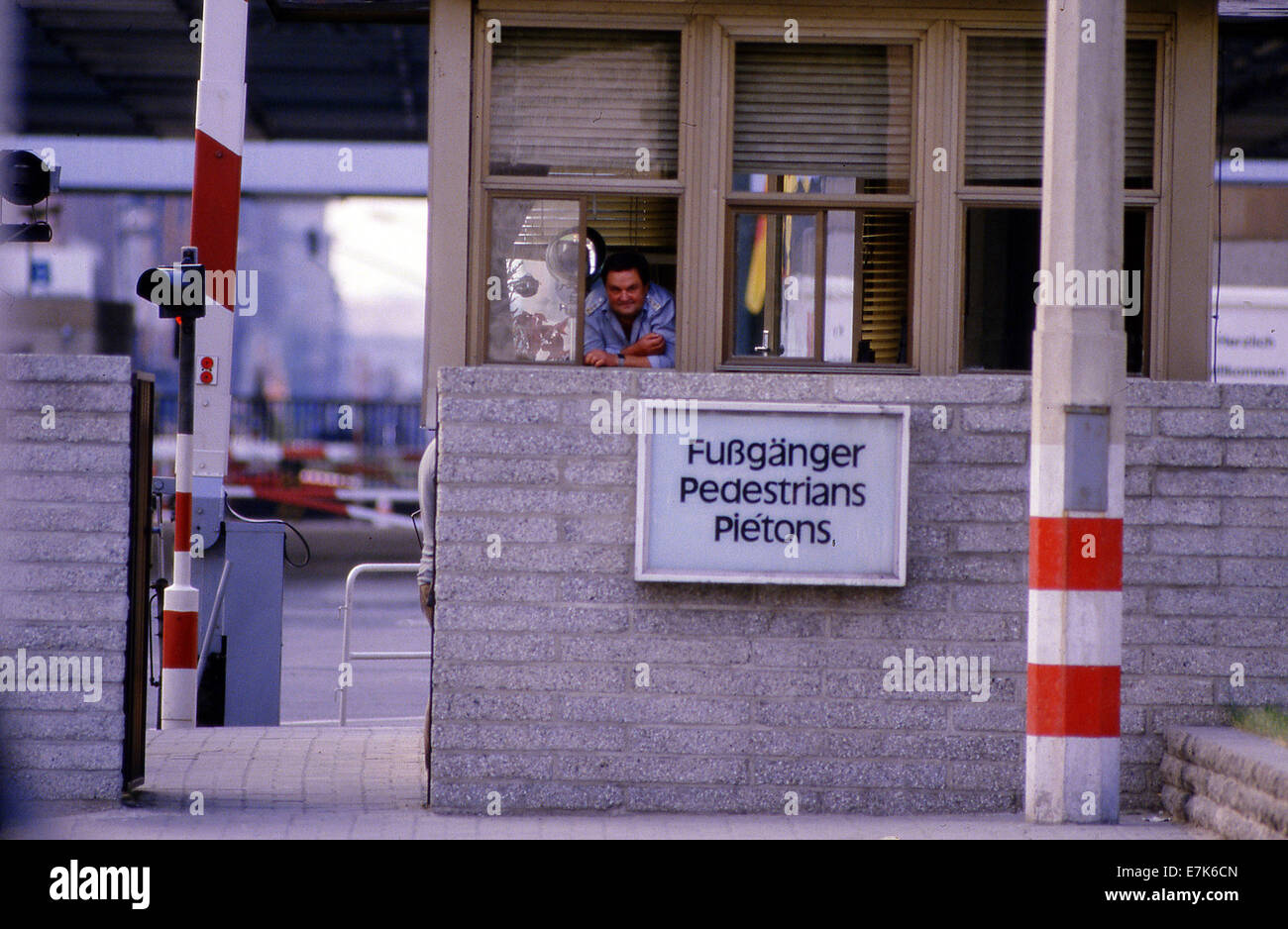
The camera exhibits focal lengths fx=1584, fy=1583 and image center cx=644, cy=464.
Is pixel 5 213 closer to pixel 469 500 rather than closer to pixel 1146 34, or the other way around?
pixel 469 500

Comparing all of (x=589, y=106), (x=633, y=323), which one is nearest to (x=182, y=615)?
(x=633, y=323)

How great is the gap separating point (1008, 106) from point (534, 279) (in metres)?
2.35

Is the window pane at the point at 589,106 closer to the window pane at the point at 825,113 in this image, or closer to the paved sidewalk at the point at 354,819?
the window pane at the point at 825,113

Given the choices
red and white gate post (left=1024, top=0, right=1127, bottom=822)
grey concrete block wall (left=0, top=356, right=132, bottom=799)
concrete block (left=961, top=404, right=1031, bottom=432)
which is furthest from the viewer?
concrete block (left=961, top=404, right=1031, bottom=432)

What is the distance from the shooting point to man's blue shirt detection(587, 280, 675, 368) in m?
7.40

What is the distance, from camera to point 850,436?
6.69 metres

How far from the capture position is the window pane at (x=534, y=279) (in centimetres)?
738

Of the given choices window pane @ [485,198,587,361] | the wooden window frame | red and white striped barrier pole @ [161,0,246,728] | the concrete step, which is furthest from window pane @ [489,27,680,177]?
the concrete step

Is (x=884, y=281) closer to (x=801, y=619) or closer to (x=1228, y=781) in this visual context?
(x=801, y=619)

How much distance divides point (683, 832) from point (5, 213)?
7.36m

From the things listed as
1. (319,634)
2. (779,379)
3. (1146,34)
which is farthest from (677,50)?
(319,634)

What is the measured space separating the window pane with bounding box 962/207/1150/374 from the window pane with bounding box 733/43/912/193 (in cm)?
45

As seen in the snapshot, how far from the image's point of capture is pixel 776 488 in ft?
22.0

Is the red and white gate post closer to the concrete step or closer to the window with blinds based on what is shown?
the concrete step
